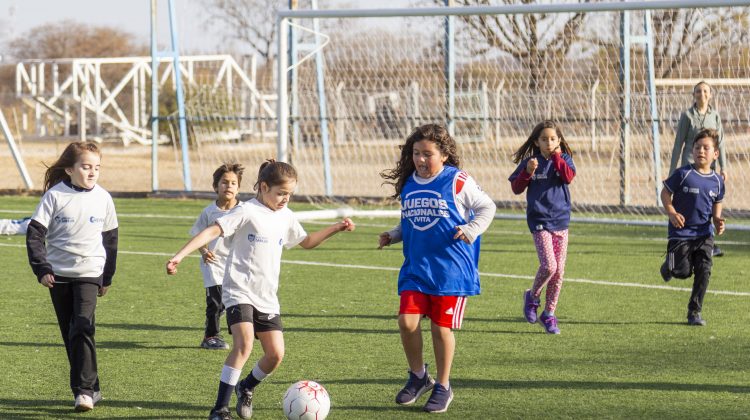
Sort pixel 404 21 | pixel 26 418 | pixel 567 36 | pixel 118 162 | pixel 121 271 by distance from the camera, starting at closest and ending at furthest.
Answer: pixel 26 418, pixel 121 271, pixel 567 36, pixel 404 21, pixel 118 162

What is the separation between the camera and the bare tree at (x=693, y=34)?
15336 millimetres

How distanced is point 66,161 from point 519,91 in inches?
492

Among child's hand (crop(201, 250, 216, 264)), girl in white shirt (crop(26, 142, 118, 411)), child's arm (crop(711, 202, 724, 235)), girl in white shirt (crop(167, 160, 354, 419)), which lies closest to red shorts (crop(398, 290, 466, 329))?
girl in white shirt (crop(167, 160, 354, 419))

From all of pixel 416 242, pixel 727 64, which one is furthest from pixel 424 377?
pixel 727 64

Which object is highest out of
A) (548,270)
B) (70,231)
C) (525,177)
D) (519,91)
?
(519,91)

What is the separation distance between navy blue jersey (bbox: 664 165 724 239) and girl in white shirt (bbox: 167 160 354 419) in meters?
3.69

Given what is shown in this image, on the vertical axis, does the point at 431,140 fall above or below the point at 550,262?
above

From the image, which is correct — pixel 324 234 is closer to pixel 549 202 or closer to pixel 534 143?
pixel 549 202

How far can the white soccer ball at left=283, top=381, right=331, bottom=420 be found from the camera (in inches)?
214

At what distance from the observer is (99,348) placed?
7480 mm

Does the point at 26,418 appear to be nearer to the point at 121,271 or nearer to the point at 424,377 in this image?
the point at 424,377

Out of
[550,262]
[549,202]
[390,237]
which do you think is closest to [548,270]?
[550,262]

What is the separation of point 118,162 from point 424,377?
87.6 ft

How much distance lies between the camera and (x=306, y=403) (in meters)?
5.44
